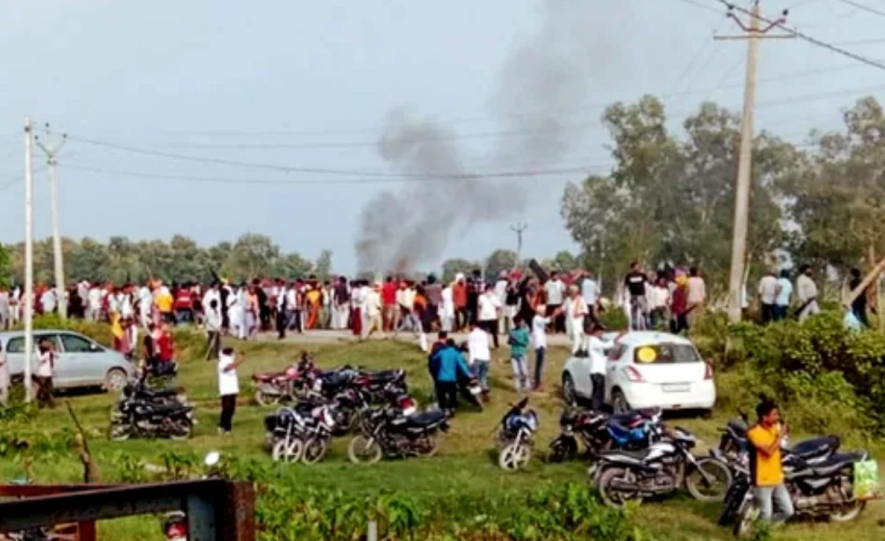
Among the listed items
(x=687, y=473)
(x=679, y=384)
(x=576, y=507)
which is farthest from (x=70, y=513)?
(x=679, y=384)

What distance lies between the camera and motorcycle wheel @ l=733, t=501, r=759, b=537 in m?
15.8

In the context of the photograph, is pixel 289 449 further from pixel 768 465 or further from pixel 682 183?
pixel 682 183

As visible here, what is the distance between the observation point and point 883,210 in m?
54.7

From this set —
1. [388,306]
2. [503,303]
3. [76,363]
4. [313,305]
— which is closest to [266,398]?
[76,363]

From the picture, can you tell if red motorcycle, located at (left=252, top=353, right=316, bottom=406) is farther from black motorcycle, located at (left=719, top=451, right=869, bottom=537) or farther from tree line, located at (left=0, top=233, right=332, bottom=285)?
tree line, located at (left=0, top=233, right=332, bottom=285)

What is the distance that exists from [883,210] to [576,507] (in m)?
42.9

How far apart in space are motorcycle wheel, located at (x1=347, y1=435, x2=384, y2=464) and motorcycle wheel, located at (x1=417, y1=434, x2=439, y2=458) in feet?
2.29

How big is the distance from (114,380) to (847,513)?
2064cm

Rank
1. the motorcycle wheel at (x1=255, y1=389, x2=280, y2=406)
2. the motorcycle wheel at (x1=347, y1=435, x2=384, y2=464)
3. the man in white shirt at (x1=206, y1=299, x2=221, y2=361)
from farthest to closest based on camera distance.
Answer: the man in white shirt at (x1=206, y1=299, x2=221, y2=361) < the motorcycle wheel at (x1=255, y1=389, x2=280, y2=406) < the motorcycle wheel at (x1=347, y1=435, x2=384, y2=464)

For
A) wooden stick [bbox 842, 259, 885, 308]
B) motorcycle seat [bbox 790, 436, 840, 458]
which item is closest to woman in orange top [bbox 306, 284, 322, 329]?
wooden stick [bbox 842, 259, 885, 308]

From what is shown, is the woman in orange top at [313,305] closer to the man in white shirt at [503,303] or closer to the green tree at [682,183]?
the man in white shirt at [503,303]

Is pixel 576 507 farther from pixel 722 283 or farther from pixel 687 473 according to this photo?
pixel 722 283

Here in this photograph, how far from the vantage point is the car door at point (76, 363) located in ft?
105

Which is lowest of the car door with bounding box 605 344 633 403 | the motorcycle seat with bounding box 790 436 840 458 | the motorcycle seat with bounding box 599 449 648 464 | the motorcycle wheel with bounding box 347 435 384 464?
the motorcycle wheel with bounding box 347 435 384 464
